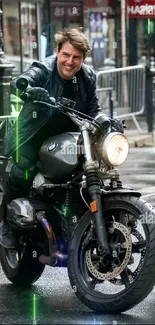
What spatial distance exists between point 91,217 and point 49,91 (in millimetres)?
929

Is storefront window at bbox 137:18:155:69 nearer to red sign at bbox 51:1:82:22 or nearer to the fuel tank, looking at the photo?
red sign at bbox 51:1:82:22

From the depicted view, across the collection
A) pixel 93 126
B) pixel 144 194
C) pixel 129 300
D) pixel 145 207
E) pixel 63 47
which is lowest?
pixel 144 194

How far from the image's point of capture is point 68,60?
624 cm

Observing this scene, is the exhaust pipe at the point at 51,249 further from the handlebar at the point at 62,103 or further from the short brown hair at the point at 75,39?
the short brown hair at the point at 75,39

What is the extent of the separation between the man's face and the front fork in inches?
18.4

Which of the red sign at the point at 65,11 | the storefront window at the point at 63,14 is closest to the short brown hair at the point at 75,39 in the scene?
the storefront window at the point at 63,14

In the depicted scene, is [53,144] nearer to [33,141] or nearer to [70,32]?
[33,141]

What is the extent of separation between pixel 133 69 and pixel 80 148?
1198cm

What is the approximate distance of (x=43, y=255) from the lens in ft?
20.8

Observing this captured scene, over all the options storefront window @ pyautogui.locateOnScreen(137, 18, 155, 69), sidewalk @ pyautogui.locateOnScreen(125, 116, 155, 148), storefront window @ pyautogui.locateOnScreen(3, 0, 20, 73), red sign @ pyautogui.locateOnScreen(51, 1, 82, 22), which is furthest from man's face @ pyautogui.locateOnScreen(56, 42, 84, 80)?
storefront window @ pyautogui.locateOnScreen(137, 18, 155, 69)

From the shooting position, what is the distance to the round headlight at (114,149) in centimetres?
591

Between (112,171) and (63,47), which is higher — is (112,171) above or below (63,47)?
below

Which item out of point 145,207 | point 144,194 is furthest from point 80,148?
Answer: point 144,194

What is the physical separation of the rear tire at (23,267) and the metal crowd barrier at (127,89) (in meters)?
10.2
